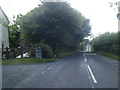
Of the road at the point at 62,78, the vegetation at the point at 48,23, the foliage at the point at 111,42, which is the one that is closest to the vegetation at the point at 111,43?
the foliage at the point at 111,42

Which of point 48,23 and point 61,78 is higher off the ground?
point 48,23

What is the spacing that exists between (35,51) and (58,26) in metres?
8.69

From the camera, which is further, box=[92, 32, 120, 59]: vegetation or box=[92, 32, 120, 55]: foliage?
box=[92, 32, 120, 55]: foliage

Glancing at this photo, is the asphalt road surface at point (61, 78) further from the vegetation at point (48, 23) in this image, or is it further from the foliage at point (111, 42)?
the vegetation at point (48, 23)

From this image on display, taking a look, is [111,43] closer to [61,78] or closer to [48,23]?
[48,23]

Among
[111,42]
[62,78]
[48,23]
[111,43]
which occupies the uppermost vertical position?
[48,23]

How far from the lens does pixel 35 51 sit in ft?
104

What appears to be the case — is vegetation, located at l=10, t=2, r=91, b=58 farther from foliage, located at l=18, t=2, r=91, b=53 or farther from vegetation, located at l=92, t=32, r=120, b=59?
vegetation, located at l=92, t=32, r=120, b=59

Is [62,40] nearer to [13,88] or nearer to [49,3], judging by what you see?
[49,3]

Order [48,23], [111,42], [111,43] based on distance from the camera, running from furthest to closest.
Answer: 1. [111,43]
2. [111,42]
3. [48,23]

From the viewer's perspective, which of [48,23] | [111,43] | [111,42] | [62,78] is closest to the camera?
[62,78]

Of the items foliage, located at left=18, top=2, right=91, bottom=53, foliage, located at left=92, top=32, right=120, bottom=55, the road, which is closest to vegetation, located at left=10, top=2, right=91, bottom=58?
foliage, located at left=18, top=2, right=91, bottom=53

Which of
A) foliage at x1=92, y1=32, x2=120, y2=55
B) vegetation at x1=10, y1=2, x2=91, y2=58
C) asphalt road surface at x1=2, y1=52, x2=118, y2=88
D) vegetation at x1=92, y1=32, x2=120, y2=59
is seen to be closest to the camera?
asphalt road surface at x1=2, y1=52, x2=118, y2=88

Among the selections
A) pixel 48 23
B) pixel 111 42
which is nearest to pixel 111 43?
pixel 111 42
